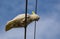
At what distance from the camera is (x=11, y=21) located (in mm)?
6148

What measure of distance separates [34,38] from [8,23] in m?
0.41

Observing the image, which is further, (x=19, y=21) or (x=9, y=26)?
(x=19, y=21)

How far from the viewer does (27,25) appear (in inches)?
238

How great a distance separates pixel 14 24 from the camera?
613cm

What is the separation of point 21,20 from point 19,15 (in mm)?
121

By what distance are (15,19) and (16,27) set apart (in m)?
0.11

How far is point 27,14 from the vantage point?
6125mm

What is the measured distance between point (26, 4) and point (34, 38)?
22.2 inches

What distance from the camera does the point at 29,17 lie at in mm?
6105

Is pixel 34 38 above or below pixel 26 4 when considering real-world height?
below

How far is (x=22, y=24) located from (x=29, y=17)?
0.45 feet

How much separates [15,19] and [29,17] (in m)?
0.19

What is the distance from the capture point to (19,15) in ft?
20.4

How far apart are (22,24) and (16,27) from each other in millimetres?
88
